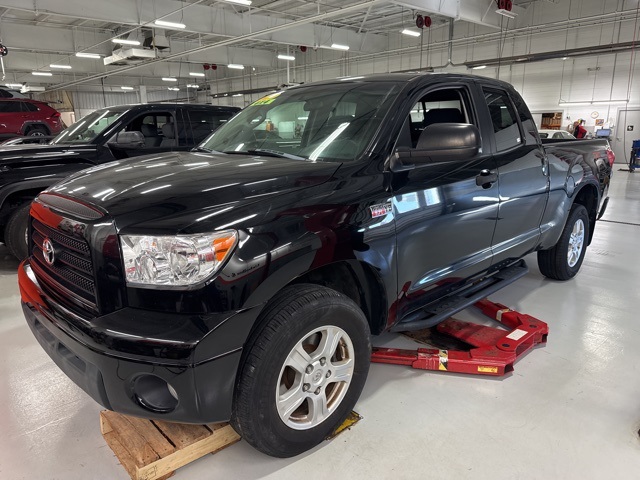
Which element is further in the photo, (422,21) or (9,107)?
(422,21)

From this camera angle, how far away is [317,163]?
6.77ft

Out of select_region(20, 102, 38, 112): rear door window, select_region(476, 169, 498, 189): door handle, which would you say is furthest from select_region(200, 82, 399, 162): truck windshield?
select_region(20, 102, 38, 112): rear door window

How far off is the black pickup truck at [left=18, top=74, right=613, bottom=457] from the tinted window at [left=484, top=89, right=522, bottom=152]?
5 cm

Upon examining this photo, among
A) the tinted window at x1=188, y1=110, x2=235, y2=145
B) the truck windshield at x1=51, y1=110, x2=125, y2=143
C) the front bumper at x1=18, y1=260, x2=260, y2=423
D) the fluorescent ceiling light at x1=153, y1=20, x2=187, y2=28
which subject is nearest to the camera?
the front bumper at x1=18, y1=260, x2=260, y2=423

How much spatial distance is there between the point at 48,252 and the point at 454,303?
82.4 inches

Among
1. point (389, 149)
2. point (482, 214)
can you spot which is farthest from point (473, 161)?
point (389, 149)

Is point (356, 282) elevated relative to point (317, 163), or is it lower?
lower

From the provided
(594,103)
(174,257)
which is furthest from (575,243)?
(594,103)

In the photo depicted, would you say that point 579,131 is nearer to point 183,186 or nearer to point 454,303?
point 454,303

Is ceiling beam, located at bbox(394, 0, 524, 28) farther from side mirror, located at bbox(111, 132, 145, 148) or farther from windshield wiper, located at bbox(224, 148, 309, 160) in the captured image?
windshield wiper, located at bbox(224, 148, 309, 160)

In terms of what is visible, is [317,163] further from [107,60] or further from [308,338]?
[107,60]

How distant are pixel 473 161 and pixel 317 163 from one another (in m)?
1.08

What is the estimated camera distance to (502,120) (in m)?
3.05

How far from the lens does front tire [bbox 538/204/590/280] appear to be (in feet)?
12.8
